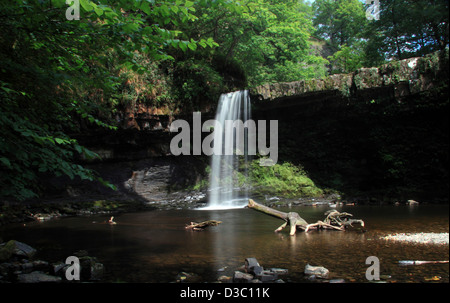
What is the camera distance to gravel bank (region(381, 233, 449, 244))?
18.0ft

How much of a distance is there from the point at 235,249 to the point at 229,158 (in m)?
12.7

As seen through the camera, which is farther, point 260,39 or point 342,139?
point 260,39

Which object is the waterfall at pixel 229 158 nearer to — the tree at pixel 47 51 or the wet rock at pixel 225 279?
the wet rock at pixel 225 279

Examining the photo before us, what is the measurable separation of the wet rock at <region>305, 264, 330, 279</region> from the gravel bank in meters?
2.66

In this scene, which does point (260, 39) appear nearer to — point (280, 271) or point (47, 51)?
point (47, 51)

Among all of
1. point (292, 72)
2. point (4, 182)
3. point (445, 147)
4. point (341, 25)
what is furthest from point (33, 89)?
point (341, 25)

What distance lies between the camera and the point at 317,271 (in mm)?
4086

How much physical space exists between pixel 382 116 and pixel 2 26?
1639 cm

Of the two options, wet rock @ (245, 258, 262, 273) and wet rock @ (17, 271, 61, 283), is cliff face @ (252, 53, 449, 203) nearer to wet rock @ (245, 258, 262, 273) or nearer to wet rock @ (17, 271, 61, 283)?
wet rock @ (245, 258, 262, 273)

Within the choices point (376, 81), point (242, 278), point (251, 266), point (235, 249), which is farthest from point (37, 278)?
point (376, 81)

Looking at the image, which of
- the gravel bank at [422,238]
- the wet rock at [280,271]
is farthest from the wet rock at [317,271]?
the gravel bank at [422,238]

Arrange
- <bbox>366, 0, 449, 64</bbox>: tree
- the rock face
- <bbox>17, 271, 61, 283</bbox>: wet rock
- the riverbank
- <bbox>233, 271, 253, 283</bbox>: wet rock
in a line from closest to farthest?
1. <bbox>233, 271, 253, 283</bbox>: wet rock
2. <bbox>17, 271, 61, 283</bbox>: wet rock
3. the riverbank
4. the rock face
5. <bbox>366, 0, 449, 64</bbox>: tree

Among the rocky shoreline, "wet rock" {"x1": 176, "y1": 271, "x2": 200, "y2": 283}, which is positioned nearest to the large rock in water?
the rocky shoreline
